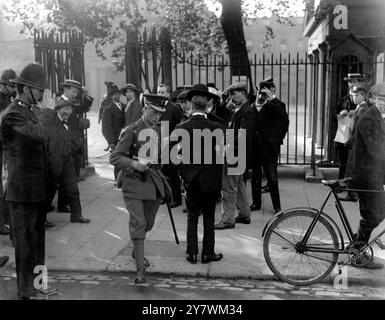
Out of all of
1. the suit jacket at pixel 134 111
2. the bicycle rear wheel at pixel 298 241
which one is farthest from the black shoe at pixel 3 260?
the suit jacket at pixel 134 111

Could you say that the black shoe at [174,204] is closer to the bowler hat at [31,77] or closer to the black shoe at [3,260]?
the black shoe at [3,260]

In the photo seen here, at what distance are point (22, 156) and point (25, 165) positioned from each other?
8 centimetres

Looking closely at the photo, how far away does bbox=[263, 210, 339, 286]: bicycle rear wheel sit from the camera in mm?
5531

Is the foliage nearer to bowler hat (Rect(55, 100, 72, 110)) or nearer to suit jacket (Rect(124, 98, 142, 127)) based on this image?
suit jacket (Rect(124, 98, 142, 127))

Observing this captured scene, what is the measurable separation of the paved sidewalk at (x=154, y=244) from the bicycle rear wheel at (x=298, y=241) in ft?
0.82

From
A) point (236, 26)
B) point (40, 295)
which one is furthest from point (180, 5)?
point (40, 295)

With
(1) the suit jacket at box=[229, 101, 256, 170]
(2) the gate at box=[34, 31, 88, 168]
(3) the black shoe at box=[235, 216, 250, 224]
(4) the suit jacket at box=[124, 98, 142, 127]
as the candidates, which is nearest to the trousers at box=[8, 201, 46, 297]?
(1) the suit jacket at box=[229, 101, 256, 170]

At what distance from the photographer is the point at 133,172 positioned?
562 cm

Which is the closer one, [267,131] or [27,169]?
[27,169]

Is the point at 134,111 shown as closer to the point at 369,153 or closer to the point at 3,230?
the point at 3,230

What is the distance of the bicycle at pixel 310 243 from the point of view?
552 cm

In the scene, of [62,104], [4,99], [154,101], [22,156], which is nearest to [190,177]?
[154,101]

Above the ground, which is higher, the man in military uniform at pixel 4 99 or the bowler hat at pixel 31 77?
the bowler hat at pixel 31 77
